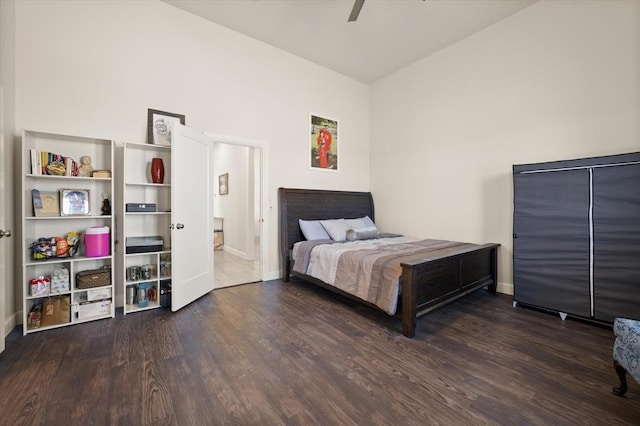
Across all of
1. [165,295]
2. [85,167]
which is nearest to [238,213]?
[165,295]

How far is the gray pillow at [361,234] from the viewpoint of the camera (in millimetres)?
3894

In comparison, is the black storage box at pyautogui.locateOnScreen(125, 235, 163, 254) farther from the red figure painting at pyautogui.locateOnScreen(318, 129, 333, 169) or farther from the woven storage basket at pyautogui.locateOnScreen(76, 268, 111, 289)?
the red figure painting at pyautogui.locateOnScreen(318, 129, 333, 169)

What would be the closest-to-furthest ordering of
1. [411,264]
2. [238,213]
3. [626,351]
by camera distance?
1. [626,351]
2. [411,264]
3. [238,213]

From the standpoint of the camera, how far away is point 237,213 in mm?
6172

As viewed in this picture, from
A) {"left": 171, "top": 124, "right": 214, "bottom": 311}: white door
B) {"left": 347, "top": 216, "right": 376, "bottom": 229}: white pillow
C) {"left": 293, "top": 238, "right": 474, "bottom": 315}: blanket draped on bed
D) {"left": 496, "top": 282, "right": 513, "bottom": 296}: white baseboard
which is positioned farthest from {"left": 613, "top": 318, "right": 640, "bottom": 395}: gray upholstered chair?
{"left": 171, "top": 124, "right": 214, "bottom": 311}: white door

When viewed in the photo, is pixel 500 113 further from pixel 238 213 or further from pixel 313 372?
pixel 238 213

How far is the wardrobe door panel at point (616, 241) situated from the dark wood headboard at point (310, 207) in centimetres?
306

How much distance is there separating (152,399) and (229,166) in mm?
5603

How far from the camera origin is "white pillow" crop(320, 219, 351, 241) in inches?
157

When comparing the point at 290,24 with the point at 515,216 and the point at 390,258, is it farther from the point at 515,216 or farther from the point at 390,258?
the point at 515,216

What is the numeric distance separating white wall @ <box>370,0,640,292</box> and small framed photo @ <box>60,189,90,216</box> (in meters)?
4.19

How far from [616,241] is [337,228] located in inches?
114

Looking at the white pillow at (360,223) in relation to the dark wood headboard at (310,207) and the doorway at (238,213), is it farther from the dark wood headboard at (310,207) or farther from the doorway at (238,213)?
the doorway at (238,213)

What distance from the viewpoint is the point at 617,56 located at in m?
2.64
